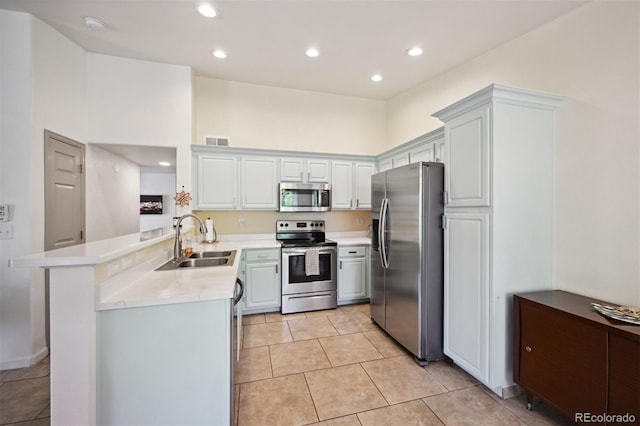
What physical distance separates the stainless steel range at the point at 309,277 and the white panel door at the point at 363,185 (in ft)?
2.96

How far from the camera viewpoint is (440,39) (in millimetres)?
2768

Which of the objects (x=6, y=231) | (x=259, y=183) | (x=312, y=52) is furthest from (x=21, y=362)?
(x=312, y=52)

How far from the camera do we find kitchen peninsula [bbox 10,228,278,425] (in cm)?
128

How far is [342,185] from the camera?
13.6ft

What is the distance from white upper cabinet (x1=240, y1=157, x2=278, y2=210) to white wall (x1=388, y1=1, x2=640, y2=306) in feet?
9.93

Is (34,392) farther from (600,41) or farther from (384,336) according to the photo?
(600,41)

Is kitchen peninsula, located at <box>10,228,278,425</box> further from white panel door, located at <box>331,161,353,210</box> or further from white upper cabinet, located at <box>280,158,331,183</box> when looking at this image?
white panel door, located at <box>331,161,353,210</box>

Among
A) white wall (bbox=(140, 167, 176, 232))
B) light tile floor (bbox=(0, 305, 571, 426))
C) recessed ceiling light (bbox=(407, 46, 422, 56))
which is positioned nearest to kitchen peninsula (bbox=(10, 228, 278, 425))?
light tile floor (bbox=(0, 305, 571, 426))

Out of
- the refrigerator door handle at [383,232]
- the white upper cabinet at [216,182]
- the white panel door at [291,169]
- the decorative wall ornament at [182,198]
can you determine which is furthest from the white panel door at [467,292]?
the decorative wall ornament at [182,198]

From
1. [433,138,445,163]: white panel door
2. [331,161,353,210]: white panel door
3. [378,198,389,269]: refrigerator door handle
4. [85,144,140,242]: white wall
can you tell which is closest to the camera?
[433,138,445,163]: white panel door

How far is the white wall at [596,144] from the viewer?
1.82 metres

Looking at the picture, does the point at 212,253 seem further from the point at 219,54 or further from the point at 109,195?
the point at 219,54

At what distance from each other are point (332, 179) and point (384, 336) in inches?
87.5

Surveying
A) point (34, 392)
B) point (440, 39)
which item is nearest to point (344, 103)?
point (440, 39)
